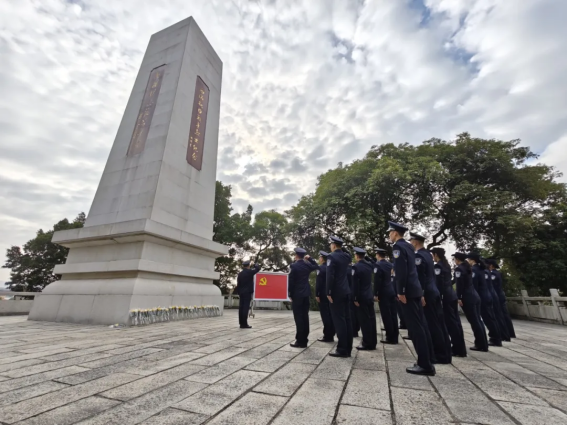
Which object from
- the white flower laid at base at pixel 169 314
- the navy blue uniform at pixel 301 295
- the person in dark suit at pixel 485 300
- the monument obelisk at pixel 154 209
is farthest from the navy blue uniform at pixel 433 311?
the monument obelisk at pixel 154 209

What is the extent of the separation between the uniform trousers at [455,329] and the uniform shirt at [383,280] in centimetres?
131

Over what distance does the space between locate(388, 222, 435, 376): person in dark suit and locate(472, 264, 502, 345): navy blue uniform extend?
10.8ft

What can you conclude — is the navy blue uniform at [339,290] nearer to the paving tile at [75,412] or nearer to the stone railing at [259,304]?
the paving tile at [75,412]

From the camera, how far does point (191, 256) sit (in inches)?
413

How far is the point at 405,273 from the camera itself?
3564 millimetres

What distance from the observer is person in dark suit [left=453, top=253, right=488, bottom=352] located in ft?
16.5

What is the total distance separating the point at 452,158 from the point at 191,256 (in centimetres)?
1562

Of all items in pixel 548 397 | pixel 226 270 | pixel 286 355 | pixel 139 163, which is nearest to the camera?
pixel 548 397

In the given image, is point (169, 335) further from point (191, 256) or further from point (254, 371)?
point (191, 256)

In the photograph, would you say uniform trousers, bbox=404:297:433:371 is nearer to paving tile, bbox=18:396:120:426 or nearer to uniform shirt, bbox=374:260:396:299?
uniform shirt, bbox=374:260:396:299

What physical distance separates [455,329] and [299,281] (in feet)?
9.17

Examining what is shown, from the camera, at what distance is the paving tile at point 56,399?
1.96m

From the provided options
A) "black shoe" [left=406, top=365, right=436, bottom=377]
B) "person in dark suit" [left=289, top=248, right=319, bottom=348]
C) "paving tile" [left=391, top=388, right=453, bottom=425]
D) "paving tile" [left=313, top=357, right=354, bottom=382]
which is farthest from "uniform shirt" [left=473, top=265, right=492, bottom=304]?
"paving tile" [left=391, top=388, right=453, bottom=425]

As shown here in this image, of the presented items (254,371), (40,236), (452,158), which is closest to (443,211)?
(452,158)
